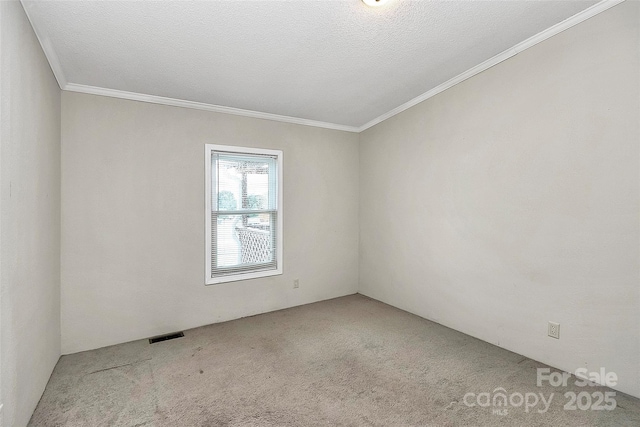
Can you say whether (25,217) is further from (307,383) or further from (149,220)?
(307,383)

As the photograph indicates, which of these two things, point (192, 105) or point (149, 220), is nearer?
point (149, 220)

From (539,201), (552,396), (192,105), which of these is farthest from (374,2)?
(552,396)

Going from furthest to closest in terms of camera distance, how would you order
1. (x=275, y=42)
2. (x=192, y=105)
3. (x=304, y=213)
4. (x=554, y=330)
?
1. (x=304, y=213)
2. (x=192, y=105)
3. (x=554, y=330)
4. (x=275, y=42)

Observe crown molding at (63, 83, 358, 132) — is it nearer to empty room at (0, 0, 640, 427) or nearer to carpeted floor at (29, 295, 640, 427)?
empty room at (0, 0, 640, 427)

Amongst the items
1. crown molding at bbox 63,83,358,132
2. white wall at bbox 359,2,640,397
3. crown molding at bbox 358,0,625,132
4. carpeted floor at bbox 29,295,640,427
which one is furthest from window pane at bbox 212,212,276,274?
crown molding at bbox 358,0,625,132

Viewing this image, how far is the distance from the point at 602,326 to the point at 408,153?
230cm

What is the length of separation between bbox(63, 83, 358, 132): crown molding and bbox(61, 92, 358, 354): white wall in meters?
0.05

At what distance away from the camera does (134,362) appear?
254 cm

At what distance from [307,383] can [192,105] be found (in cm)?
288

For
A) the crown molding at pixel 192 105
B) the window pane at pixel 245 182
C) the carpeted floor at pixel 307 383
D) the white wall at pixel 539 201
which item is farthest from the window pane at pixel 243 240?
the white wall at pixel 539 201

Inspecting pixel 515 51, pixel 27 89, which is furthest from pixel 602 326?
pixel 27 89

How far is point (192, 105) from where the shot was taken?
325 centimetres

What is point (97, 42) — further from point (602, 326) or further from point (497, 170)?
point (602, 326)

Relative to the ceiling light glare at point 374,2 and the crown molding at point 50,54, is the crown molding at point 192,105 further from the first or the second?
the ceiling light glare at point 374,2
